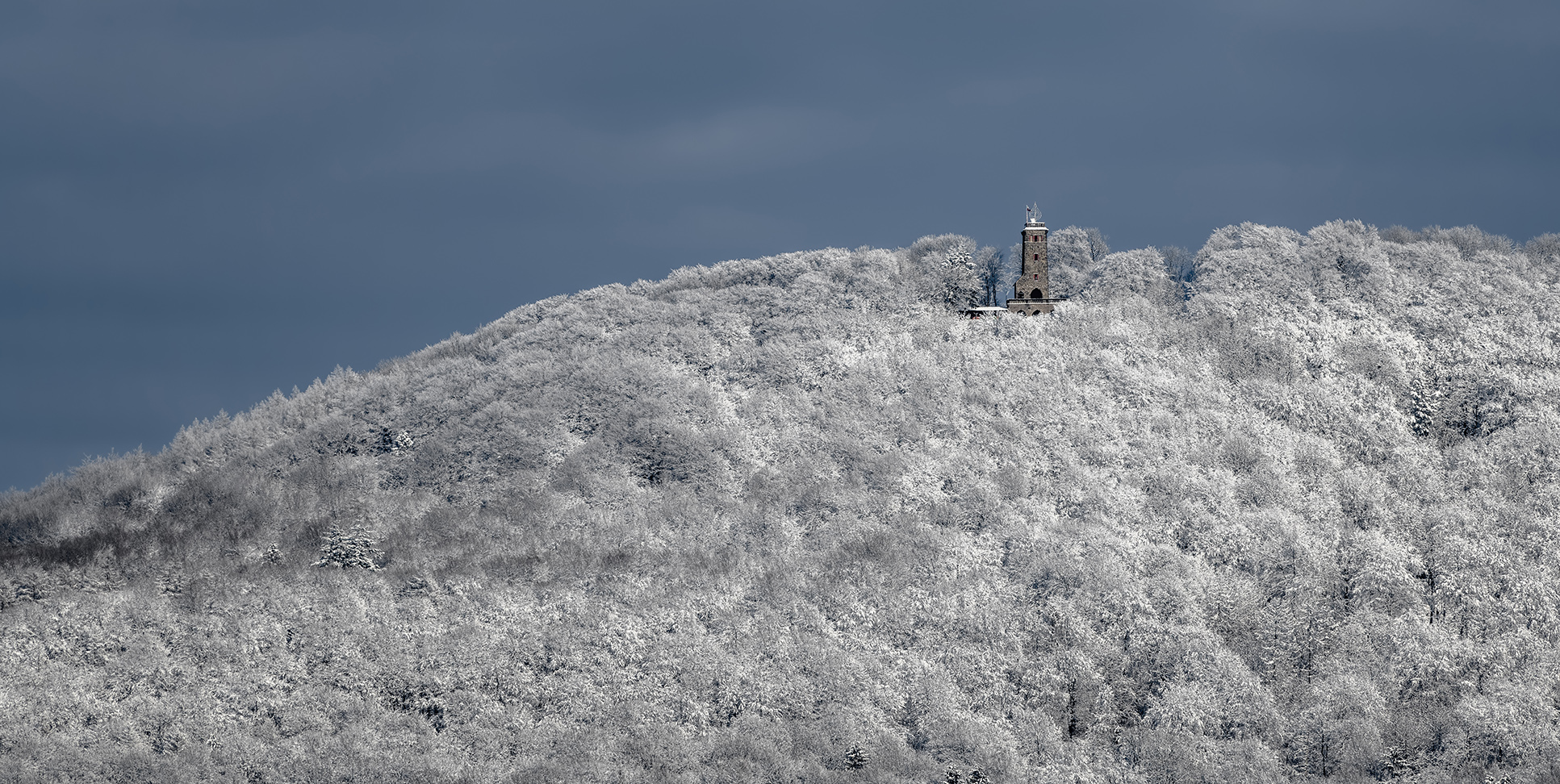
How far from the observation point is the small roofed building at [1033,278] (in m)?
107

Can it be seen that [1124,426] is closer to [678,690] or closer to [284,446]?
[678,690]

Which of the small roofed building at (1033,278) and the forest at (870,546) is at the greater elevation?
the small roofed building at (1033,278)

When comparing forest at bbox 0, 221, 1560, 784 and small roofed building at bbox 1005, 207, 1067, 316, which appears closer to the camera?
forest at bbox 0, 221, 1560, 784

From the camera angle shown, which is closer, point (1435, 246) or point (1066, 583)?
point (1066, 583)

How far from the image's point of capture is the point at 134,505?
3556 inches

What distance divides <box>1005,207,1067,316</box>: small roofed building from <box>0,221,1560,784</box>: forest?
248 cm

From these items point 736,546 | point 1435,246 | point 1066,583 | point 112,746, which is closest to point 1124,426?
point 1066,583

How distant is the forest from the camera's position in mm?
62562

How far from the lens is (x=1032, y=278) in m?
108

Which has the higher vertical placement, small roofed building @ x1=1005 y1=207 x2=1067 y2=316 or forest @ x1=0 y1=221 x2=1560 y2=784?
small roofed building @ x1=1005 y1=207 x2=1067 y2=316

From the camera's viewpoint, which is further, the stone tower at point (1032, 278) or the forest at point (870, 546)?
the stone tower at point (1032, 278)

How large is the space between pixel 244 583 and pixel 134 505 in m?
18.4

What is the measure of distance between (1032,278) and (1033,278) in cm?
6

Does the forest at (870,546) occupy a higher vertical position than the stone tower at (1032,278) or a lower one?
lower
